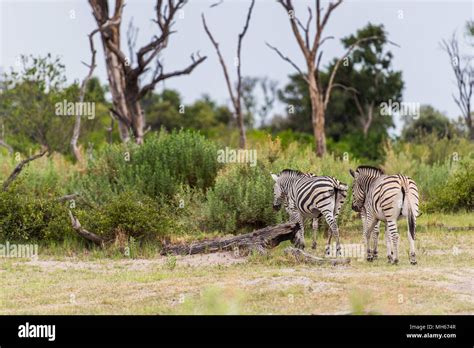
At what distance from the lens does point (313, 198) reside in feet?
46.6

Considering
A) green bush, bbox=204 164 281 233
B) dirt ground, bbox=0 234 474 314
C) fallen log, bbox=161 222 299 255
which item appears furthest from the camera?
green bush, bbox=204 164 281 233

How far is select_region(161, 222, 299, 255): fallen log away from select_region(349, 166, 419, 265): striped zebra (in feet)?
4.43

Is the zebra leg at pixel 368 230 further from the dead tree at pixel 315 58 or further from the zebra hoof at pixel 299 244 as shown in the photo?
the dead tree at pixel 315 58

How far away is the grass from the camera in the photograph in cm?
1036

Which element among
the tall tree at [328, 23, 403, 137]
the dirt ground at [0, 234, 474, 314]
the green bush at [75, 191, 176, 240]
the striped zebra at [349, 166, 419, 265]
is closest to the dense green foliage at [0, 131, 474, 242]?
the green bush at [75, 191, 176, 240]

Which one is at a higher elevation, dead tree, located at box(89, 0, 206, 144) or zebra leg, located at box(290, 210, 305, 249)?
dead tree, located at box(89, 0, 206, 144)

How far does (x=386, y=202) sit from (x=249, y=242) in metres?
2.66

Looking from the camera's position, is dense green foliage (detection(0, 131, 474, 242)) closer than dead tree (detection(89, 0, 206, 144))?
Yes

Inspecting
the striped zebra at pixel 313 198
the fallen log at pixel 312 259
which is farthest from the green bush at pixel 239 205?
the fallen log at pixel 312 259

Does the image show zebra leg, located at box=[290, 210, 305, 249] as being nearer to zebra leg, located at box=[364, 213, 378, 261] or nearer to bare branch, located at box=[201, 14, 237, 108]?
zebra leg, located at box=[364, 213, 378, 261]

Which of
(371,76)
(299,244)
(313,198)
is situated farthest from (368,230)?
(371,76)

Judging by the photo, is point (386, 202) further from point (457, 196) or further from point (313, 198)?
point (457, 196)
